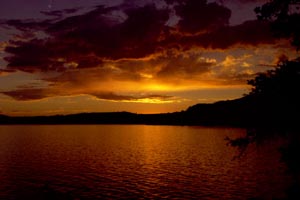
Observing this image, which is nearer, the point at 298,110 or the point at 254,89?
the point at 298,110

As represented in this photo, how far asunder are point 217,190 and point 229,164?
24378mm

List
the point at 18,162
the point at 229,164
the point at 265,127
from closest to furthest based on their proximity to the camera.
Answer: the point at 265,127
the point at 229,164
the point at 18,162

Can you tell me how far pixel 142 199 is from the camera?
144ft

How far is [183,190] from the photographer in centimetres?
4909

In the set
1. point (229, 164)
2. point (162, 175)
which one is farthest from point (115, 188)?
point (229, 164)

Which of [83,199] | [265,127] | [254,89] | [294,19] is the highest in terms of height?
[294,19]

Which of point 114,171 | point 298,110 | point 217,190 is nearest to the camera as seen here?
point 298,110

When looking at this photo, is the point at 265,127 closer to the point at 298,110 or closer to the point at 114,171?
the point at 298,110

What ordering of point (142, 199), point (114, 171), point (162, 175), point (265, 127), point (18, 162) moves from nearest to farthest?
1. point (265, 127)
2. point (142, 199)
3. point (162, 175)
4. point (114, 171)
5. point (18, 162)

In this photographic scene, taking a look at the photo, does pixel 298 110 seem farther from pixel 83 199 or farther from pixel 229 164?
pixel 229 164

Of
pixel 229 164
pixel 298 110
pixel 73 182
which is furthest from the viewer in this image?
pixel 229 164

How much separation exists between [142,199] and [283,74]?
28679 millimetres

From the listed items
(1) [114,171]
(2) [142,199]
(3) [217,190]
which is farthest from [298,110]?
(1) [114,171]

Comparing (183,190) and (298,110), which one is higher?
(298,110)
